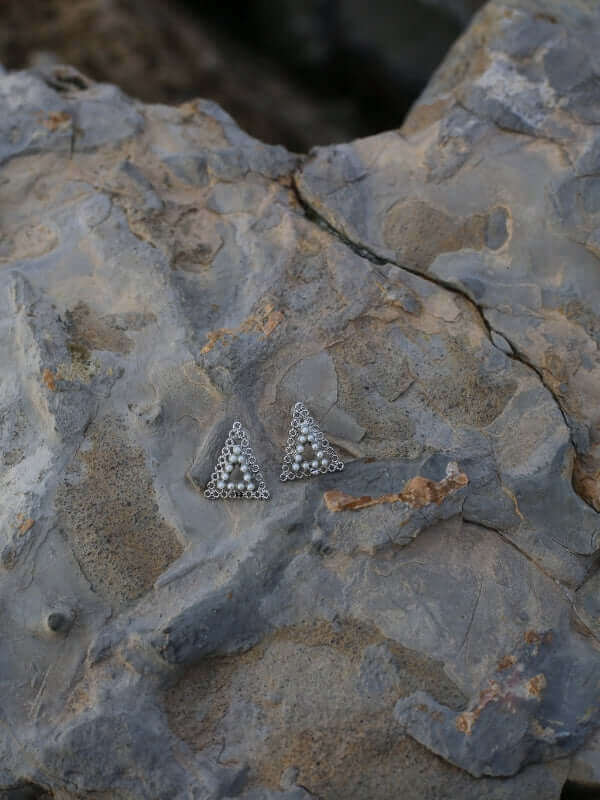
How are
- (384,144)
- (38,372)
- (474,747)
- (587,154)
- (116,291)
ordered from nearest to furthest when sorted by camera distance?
(474,747) → (38,372) → (116,291) → (587,154) → (384,144)

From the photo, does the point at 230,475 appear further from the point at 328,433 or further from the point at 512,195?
the point at 512,195

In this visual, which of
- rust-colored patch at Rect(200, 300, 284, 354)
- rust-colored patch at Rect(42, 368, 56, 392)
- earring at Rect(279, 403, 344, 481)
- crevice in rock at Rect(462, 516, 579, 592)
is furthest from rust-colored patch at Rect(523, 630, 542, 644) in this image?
rust-colored patch at Rect(42, 368, 56, 392)

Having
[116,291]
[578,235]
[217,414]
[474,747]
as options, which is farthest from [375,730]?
[578,235]

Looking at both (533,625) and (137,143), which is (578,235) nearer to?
(533,625)

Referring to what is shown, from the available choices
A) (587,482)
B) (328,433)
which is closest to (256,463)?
(328,433)

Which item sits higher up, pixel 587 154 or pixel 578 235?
pixel 587 154

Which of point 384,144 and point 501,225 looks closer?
point 501,225
